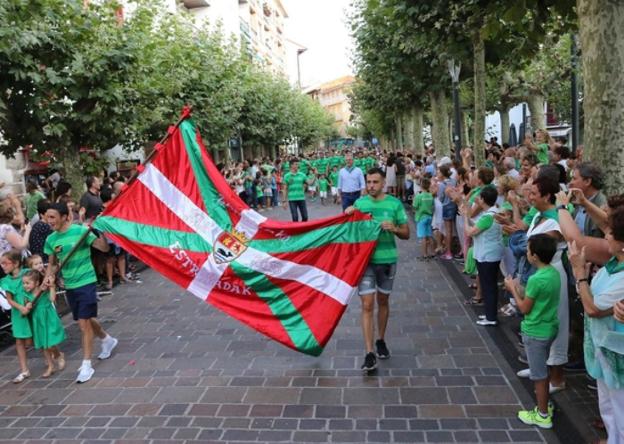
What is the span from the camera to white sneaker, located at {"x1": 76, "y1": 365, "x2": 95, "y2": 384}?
19.9ft

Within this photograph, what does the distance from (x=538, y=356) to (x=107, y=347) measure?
4.70m

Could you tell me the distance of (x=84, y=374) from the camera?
611 centimetres

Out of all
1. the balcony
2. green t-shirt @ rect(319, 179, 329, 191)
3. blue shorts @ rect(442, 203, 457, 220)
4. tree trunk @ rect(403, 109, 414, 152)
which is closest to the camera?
blue shorts @ rect(442, 203, 457, 220)

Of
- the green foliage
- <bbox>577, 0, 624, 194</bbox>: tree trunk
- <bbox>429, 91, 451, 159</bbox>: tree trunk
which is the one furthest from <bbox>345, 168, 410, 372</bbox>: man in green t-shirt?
<bbox>429, 91, 451, 159</bbox>: tree trunk

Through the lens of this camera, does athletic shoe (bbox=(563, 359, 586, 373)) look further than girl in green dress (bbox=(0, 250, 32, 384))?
No

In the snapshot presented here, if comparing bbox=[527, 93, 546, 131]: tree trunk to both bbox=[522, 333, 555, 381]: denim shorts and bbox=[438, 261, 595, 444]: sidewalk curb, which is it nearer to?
bbox=[438, 261, 595, 444]: sidewalk curb

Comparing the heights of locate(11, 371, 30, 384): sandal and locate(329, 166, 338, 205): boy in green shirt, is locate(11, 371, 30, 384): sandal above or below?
below

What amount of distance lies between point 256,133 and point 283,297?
2763 cm

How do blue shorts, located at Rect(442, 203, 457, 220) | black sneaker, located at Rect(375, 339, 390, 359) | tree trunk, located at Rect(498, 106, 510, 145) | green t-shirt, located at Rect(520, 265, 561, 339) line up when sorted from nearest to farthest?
green t-shirt, located at Rect(520, 265, 561, 339) < black sneaker, located at Rect(375, 339, 390, 359) < blue shorts, located at Rect(442, 203, 457, 220) < tree trunk, located at Rect(498, 106, 510, 145)

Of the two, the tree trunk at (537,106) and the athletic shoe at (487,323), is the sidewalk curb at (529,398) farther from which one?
the tree trunk at (537,106)

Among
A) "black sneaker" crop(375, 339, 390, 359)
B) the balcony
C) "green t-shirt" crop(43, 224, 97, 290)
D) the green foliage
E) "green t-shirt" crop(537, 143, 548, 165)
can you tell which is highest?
the balcony

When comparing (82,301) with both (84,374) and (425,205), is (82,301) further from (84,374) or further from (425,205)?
(425,205)

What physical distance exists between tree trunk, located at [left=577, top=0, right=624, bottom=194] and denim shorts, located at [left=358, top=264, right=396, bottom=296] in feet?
7.33

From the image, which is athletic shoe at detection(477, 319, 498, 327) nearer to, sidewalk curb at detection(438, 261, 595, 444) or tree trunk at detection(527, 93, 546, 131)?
sidewalk curb at detection(438, 261, 595, 444)
